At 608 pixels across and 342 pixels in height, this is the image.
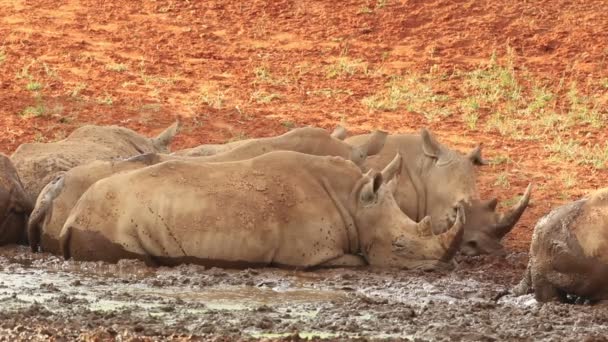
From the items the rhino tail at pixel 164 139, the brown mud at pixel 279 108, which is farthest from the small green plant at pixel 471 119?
the rhino tail at pixel 164 139

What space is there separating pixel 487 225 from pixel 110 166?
133 inches

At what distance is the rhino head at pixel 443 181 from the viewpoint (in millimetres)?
13859

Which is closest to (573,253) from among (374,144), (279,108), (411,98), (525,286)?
(525,286)

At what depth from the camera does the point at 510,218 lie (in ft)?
44.4

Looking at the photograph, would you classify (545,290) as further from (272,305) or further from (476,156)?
(476,156)

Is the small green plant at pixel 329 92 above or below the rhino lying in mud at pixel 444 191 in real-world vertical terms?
above

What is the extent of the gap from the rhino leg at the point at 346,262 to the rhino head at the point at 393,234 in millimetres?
69

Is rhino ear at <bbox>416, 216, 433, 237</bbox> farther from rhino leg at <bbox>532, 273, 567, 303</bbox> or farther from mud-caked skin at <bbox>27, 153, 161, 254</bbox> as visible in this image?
mud-caked skin at <bbox>27, 153, 161, 254</bbox>

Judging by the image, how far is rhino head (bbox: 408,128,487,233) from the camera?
13.9 metres

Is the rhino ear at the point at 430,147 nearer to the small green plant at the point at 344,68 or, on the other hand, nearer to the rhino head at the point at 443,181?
the rhino head at the point at 443,181

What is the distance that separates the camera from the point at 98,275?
39.7 ft

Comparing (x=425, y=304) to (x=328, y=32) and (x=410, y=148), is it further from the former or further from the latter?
(x=328, y=32)

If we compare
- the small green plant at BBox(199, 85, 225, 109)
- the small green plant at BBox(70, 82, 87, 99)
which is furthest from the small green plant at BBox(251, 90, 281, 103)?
the small green plant at BBox(70, 82, 87, 99)

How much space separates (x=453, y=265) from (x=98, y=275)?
292 cm
